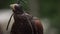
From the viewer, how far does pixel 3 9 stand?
2.71ft

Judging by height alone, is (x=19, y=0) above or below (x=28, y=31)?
above

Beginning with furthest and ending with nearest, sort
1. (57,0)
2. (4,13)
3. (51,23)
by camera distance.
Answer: (57,0)
(51,23)
(4,13)

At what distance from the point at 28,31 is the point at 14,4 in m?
0.10

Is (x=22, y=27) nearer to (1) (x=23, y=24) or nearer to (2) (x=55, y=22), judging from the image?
(1) (x=23, y=24)

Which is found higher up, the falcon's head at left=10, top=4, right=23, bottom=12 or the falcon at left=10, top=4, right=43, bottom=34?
the falcon's head at left=10, top=4, right=23, bottom=12

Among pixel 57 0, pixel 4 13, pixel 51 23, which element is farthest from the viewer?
pixel 57 0

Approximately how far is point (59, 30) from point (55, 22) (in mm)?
51

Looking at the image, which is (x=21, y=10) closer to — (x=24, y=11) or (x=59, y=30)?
(x=24, y=11)

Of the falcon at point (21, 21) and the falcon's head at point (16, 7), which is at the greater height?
the falcon's head at point (16, 7)

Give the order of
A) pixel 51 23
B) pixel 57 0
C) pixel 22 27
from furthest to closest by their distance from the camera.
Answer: pixel 57 0 → pixel 51 23 → pixel 22 27

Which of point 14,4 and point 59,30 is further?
point 59,30

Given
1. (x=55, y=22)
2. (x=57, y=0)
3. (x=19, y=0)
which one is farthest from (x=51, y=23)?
Result: (x=19, y=0)

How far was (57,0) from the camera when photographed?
1104 mm

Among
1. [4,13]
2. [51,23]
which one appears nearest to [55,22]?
[51,23]
